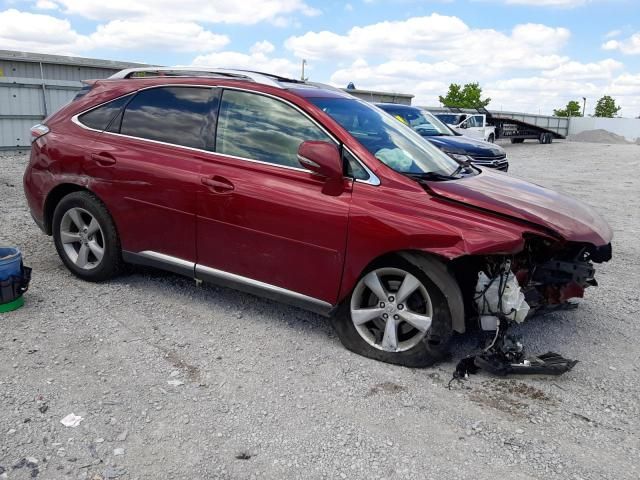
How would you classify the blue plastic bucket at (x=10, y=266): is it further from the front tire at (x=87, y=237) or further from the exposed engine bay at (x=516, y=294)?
the exposed engine bay at (x=516, y=294)

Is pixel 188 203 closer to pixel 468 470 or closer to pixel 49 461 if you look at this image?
pixel 49 461

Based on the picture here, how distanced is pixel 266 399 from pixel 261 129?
1.90 m

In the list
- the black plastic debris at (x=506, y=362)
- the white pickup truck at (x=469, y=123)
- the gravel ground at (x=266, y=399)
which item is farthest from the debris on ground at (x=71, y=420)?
the white pickup truck at (x=469, y=123)

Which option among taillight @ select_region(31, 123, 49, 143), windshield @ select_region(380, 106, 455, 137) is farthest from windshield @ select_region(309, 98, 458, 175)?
windshield @ select_region(380, 106, 455, 137)

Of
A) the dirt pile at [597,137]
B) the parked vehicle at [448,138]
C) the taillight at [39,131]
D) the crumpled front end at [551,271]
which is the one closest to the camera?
the crumpled front end at [551,271]

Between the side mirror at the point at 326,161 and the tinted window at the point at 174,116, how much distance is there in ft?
2.97

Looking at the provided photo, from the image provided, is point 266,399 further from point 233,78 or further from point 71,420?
point 233,78

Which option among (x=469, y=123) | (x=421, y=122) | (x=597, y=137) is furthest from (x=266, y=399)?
(x=597, y=137)

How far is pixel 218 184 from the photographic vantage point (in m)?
4.09

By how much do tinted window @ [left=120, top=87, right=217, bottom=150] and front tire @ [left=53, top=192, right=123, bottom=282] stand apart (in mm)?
702

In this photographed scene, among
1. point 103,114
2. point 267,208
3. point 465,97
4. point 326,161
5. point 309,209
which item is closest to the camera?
point 326,161

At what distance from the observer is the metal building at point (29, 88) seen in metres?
15.3

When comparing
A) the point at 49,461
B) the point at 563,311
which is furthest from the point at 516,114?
the point at 49,461

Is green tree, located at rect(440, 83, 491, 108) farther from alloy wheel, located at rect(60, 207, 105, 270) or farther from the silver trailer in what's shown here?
alloy wheel, located at rect(60, 207, 105, 270)
